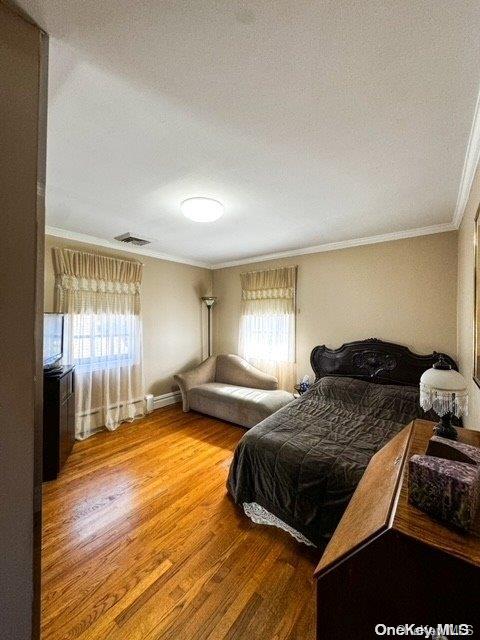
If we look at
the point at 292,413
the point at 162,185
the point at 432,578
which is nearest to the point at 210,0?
the point at 162,185

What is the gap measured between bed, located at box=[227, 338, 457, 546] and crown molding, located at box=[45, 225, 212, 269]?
2.95 metres

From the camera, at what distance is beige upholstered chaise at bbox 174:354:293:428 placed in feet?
10.5

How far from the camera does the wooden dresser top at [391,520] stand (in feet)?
1.99

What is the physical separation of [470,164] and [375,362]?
6.84ft

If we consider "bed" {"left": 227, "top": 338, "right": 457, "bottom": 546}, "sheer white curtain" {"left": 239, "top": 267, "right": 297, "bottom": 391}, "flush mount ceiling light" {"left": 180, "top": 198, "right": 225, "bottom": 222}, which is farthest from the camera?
"sheer white curtain" {"left": 239, "top": 267, "right": 297, "bottom": 391}

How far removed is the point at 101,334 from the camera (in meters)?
3.29

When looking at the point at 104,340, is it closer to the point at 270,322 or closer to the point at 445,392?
A: the point at 270,322

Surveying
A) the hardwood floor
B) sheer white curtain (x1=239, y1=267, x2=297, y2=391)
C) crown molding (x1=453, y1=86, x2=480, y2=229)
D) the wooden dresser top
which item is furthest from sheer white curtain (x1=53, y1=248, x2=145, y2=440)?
crown molding (x1=453, y1=86, x2=480, y2=229)

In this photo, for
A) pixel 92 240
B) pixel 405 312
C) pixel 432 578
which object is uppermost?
pixel 92 240

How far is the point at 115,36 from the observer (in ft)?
3.04

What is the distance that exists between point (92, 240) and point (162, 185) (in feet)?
6.02

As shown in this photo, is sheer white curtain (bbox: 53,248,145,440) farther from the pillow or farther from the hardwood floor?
the pillow

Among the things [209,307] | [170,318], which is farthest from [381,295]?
[170,318]

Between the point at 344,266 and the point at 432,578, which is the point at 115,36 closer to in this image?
the point at 432,578
